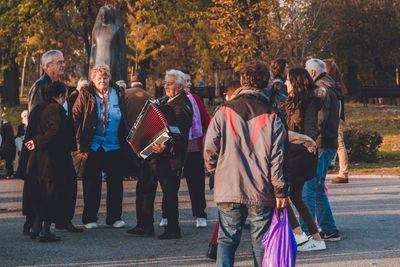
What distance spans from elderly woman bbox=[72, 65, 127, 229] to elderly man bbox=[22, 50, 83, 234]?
0.80ft

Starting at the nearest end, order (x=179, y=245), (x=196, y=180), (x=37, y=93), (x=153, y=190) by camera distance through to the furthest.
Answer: (x=179, y=245) < (x=153, y=190) < (x=37, y=93) < (x=196, y=180)

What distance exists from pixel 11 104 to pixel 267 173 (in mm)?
28852

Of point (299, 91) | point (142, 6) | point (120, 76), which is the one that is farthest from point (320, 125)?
point (142, 6)

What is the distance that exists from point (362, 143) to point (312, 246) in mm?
9841

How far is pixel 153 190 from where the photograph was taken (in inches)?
311

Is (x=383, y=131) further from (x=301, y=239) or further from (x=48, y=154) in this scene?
(x=48, y=154)

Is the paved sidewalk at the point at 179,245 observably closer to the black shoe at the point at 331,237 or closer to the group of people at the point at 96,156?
the black shoe at the point at 331,237

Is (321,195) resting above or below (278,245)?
above

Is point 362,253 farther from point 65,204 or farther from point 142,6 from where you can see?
point 142,6

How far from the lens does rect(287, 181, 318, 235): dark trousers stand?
688cm

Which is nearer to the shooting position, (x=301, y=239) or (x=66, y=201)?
(x=301, y=239)

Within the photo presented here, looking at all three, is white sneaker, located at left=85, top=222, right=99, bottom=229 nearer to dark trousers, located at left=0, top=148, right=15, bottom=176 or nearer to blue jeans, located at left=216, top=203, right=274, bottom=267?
blue jeans, located at left=216, top=203, right=274, bottom=267

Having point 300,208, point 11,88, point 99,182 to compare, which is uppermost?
point 11,88

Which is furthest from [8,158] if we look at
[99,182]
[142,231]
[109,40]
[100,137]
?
[142,231]
